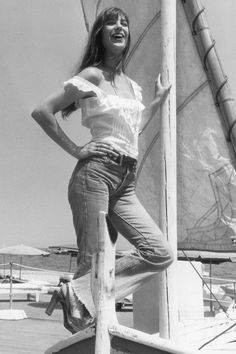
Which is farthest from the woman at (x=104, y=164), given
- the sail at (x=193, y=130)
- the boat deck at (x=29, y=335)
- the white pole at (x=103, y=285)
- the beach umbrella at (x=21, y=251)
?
the beach umbrella at (x=21, y=251)

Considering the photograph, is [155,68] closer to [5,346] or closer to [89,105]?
[89,105]

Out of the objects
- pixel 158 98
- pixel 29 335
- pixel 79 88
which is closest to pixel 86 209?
pixel 79 88

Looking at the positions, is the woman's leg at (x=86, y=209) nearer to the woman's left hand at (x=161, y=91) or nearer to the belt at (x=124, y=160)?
the belt at (x=124, y=160)

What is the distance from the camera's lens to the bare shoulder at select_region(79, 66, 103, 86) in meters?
2.83

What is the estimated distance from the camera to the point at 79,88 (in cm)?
277

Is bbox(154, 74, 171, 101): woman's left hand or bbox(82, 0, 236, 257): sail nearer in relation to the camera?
bbox(154, 74, 171, 101): woman's left hand

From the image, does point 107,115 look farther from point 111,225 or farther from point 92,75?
point 111,225

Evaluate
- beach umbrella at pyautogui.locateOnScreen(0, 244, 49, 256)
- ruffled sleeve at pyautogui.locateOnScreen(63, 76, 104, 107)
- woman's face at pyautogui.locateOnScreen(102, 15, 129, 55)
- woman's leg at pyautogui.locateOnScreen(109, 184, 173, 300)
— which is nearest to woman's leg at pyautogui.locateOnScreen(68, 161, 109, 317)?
woman's leg at pyautogui.locateOnScreen(109, 184, 173, 300)

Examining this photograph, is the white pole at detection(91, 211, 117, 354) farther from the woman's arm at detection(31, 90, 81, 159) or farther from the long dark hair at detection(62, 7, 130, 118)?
the long dark hair at detection(62, 7, 130, 118)

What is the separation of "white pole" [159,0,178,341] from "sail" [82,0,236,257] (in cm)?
91

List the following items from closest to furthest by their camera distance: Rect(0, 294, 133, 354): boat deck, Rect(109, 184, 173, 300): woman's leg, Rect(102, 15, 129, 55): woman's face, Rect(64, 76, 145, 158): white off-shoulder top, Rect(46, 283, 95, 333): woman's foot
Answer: Rect(46, 283, 95, 333): woman's foot, Rect(109, 184, 173, 300): woman's leg, Rect(64, 76, 145, 158): white off-shoulder top, Rect(102, 15, 129, 55): woman's face, Rect(0, 294, 133, 354): boat deck

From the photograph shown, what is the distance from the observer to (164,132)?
336 cm

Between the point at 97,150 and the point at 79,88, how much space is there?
0.91ft

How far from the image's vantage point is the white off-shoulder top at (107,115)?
2.79m
